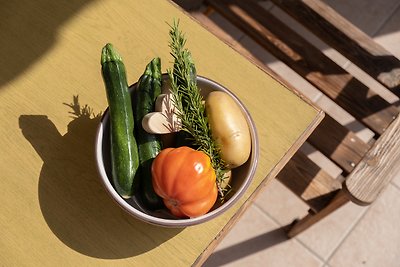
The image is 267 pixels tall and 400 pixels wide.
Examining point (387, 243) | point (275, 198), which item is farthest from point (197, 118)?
point (387, 243)

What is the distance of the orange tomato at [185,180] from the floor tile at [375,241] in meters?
1.13

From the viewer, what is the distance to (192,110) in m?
0.71

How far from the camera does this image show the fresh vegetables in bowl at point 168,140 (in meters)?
0.69

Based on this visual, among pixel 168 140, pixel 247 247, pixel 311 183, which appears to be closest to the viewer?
pixel 168 140

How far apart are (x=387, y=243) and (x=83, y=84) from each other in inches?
48.9

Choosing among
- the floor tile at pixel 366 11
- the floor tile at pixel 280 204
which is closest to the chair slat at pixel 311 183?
the floor tile at pixel 280 204

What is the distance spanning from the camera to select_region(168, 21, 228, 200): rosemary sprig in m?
0.70

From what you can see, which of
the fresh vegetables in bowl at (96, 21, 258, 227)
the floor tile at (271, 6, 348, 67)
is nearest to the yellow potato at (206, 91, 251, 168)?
the fresh vegetables in bowl at (96, 21, 258, 227)

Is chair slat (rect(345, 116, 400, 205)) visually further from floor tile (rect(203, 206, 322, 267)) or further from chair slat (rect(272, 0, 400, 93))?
floor tile (rect(203, 206, 322, 267))

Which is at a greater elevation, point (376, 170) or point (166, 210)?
point (376, 170)

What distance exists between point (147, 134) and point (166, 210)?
0.37ft

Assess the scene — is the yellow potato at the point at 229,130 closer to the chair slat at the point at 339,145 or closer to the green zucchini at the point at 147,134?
the green zucchini at the point at 147,134

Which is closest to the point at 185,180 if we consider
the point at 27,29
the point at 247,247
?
the point at 27,29

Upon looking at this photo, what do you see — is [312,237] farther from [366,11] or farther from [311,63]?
[366,11]
